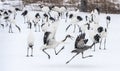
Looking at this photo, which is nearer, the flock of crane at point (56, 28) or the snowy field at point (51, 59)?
the snowy field at point (51, 59)

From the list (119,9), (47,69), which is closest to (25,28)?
(47,69)

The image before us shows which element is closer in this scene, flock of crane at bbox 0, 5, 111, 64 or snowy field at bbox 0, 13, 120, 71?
snowy field at bbox 0, 13, 120, 71

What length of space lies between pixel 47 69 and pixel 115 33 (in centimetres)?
588

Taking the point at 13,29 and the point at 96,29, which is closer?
the point at 96,29

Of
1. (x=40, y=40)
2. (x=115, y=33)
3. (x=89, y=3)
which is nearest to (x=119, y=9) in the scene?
(x=89, y=3)

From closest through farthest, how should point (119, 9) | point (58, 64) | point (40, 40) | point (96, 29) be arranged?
point (58, 64)
point (96, 29)
point (40, 40)
point (119, 9)

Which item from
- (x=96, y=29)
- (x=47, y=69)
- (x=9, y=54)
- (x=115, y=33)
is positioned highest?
(x=115, y=33)

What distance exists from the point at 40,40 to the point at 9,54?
228 centimetres

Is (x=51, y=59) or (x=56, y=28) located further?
(x=56, y=28)

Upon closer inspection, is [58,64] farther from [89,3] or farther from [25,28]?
[89,3]

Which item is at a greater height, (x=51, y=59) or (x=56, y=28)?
(x=56, y=28)

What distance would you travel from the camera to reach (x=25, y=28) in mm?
13883

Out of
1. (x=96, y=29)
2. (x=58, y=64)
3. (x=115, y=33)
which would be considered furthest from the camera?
(x=115, y=33)

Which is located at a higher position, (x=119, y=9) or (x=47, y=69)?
(x=119, y=9)
